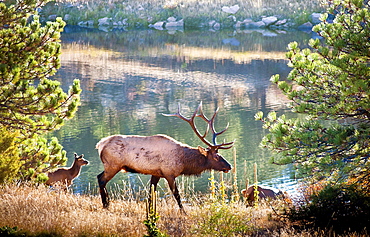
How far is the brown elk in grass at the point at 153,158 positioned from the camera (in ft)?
29.6

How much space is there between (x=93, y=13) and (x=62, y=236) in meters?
50.9

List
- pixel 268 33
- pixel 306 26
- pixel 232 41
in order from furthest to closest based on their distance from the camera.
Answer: pixel 306 26 < pixel 268 33 < pixel 232 41

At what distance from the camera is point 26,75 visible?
35.6ft

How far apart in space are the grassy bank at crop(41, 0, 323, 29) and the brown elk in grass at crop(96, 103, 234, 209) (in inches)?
1746

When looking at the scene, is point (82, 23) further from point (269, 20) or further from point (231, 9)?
point (269, 20)

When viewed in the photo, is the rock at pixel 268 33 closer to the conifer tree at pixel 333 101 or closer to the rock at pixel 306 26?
the rock at pixel 306 26

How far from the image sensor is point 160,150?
29.9 ft

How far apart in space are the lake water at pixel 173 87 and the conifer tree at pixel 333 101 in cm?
244

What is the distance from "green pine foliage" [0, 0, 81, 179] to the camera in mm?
10414

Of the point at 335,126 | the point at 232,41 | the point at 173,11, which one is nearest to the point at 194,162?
the point at 335,126

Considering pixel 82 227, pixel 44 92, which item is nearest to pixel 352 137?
pixel 82 227

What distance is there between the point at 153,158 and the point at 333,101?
3.01 metres

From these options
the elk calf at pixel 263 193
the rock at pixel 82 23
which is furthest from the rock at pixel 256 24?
the elk calf at pixel 263 193

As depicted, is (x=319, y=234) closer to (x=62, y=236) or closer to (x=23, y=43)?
(x=62, y=236)
